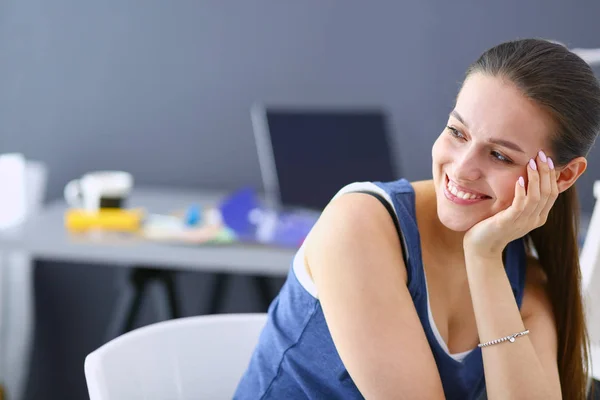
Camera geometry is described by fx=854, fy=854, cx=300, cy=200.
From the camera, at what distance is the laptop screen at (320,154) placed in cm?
256

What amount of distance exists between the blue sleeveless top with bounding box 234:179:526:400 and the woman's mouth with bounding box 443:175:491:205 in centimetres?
8

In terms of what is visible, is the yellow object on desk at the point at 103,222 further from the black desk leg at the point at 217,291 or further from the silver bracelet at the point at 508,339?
the silver bracelet at the point at 508,339

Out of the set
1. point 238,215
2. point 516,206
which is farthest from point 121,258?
point 516,206

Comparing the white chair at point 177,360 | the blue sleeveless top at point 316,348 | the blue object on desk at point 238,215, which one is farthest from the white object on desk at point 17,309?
the blue sleeveless top at point 316,348

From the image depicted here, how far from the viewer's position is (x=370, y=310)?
125cm

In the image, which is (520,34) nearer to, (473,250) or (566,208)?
(566,208)

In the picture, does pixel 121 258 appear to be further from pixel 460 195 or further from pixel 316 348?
pixel 460 195

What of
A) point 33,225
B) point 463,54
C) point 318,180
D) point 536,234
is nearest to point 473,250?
point 536,234

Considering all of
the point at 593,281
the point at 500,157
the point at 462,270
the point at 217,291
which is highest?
the point at 500,157

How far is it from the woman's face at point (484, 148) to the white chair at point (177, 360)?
473mm

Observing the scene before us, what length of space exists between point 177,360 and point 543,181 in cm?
69

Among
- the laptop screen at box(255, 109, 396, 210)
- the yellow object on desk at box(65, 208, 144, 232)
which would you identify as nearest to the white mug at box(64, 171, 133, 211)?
the yellow object on desk at box(65, 208, 144, 232)

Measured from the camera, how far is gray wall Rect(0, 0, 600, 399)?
296cm

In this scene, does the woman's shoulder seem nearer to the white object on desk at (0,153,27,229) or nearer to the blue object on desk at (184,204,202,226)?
the blue object on desk at (184,204,202,226)
